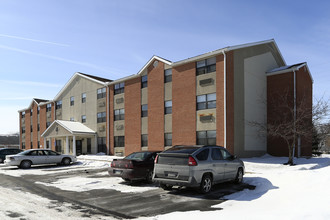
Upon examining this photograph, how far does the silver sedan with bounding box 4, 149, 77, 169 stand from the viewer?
65.3 feet

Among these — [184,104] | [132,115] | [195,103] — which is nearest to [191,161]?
[195,103]

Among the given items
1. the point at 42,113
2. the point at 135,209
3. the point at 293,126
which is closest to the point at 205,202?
the point at 135,209

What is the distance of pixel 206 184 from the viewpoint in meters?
9.80

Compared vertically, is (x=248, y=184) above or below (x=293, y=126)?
below

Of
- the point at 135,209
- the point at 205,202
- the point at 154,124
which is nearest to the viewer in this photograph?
the point at 135,209

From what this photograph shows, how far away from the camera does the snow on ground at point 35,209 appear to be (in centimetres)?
693

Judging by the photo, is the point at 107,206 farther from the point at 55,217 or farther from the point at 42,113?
the point at 42,113

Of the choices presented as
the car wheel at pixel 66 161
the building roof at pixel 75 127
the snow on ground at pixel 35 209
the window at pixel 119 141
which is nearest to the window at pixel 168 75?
the window at pixel 119 141

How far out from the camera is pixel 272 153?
2605cm

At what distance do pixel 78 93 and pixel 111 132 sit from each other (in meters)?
9.15

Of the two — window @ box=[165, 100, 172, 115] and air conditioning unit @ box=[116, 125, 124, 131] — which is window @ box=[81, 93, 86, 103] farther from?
window @ box=[165, 100, 172, 115]

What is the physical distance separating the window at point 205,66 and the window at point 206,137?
518cm

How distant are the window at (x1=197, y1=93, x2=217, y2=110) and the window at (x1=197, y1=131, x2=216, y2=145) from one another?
2144 mm

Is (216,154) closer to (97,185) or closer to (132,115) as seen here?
(97,185)
